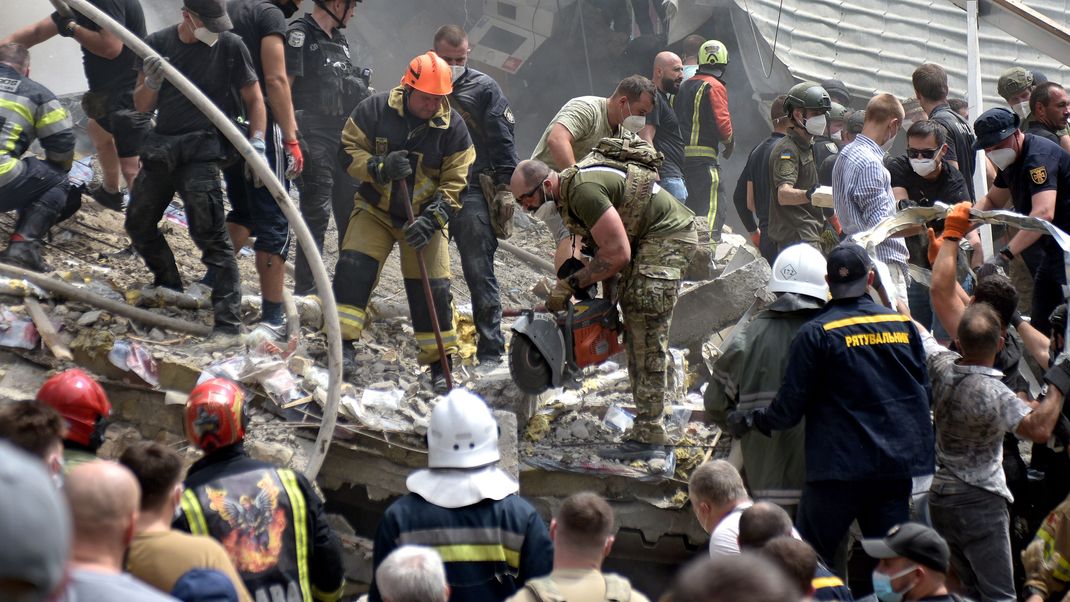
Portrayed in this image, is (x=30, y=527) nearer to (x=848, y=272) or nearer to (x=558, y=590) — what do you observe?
(x=558, y=590)

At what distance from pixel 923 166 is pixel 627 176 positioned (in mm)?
2153

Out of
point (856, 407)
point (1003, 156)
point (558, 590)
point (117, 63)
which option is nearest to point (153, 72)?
point (117, 63)

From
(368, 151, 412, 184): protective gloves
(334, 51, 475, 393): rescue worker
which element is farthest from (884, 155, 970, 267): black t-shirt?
(368, 151, 412, 184): protective gloves

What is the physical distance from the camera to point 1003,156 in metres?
6.56

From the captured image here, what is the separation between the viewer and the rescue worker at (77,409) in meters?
3.75

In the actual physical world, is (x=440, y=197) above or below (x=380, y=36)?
below

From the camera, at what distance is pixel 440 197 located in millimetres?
6723

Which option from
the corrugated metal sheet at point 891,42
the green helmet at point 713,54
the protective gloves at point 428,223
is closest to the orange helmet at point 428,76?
the protective gloves at point 428,223

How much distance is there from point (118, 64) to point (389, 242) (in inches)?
90.8

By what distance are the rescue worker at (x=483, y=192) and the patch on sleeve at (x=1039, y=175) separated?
10.1ft

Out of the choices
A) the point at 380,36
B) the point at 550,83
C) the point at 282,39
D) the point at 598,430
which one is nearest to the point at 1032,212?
the point at 598,430

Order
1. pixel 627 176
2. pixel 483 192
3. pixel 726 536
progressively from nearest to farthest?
pixel 726 536, pixel 627 176, pixel 483 192

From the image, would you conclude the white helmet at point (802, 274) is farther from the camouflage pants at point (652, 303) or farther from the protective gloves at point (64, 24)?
the protective gloves at point (64, 24)

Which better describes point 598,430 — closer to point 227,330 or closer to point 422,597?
point 227,330
